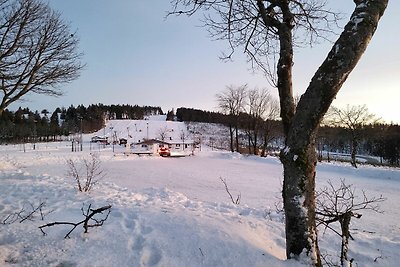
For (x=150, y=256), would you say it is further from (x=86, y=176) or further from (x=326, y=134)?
(x=326, y=134)

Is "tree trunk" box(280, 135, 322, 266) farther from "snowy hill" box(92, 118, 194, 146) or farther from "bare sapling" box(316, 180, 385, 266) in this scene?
"snowy hill" box(92, 118, 194, 146)

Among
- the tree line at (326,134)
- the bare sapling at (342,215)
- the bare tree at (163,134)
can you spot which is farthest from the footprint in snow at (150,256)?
the bare tree at (163,134)

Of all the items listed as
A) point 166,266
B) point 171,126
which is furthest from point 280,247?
point 171,126

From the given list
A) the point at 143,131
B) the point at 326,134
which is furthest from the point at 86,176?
the point at 143,131

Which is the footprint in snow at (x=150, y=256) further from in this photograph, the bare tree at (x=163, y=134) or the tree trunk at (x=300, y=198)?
the bare tree at (x=163, y=134)

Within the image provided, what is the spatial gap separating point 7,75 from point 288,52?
14595 mm

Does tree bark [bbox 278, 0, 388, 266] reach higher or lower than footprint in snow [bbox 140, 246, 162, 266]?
higher

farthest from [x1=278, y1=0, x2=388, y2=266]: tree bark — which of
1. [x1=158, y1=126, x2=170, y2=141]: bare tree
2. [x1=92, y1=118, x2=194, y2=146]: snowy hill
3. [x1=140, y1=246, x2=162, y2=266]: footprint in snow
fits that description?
[x1=92, y1=118, x2=194, y2=146]: snowy hill

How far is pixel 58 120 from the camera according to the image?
120m

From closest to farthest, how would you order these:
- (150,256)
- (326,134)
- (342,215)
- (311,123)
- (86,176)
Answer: (311,123), (342,215), (150,256), (86,176), (326,134)

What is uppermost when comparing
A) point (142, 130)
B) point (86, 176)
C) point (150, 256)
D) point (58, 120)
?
point (58, 120)

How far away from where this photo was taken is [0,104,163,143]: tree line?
80.5 meters

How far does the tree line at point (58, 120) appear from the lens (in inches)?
3169

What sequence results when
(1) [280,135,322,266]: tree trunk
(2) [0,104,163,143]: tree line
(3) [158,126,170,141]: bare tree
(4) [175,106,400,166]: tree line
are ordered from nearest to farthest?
1. (1) [280,135,322,266]: tree trunk
2. (4) [175,106,400,166]: tree line
3. (3) [158,126,170,141]: bare tree
4. (2) [0,104,163,143]: tree line
